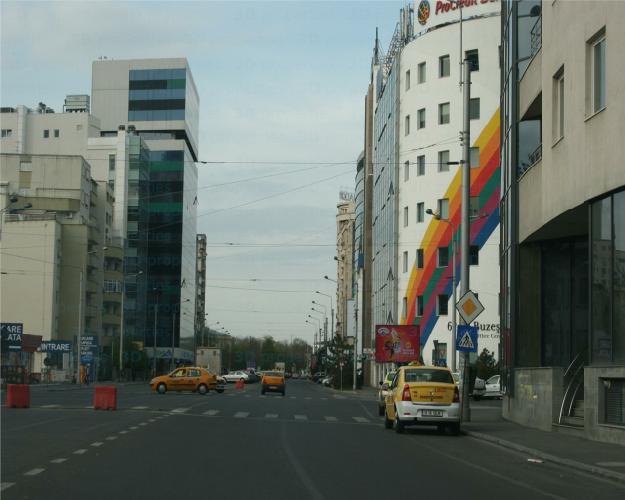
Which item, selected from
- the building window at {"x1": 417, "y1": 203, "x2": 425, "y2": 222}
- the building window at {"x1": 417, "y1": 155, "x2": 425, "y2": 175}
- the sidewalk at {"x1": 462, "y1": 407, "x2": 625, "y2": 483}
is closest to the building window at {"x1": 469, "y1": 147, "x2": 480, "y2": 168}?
the building window at {"x1": 417, "y1": 155, "x2": 425, "y2": 175}

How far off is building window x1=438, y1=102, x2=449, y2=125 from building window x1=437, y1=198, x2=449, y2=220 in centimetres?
576

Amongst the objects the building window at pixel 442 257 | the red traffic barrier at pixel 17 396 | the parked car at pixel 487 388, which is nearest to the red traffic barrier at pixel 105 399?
the red traffic barrier at pixel 17 396

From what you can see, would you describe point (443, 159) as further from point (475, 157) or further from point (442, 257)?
point (442, 257)

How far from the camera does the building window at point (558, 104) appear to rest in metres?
25.1

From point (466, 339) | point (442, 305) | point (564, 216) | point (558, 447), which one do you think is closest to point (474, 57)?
point (442, 305)

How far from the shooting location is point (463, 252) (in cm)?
2942

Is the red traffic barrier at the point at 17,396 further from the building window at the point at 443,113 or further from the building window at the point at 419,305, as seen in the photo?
the building window at the point at 443,113

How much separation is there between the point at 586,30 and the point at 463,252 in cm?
881

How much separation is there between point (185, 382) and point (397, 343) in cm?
1854

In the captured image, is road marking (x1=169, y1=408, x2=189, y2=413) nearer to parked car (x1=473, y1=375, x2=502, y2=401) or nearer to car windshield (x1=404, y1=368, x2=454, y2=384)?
car windshield (x1=404, y1=368, x2=454, y2=384)

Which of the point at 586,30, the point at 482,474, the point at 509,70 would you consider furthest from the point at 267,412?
the point at 482,474

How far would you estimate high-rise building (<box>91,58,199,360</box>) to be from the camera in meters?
128

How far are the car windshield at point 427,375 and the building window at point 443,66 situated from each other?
51165 mm

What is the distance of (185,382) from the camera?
56750 mm
